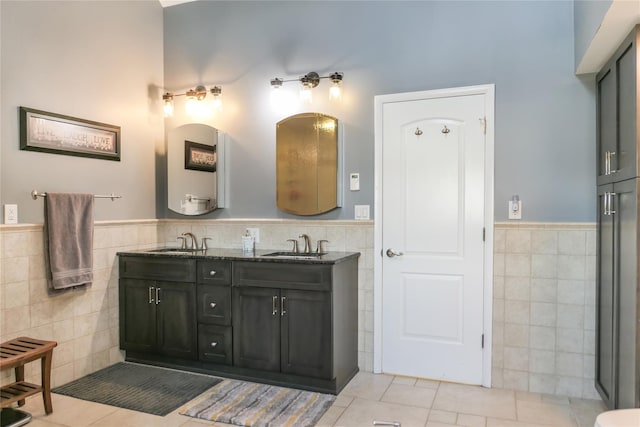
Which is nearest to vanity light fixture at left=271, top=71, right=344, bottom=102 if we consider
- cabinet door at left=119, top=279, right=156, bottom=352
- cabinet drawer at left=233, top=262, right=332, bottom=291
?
cabinet drawer at left=233, top=262, right=332, bottom=291

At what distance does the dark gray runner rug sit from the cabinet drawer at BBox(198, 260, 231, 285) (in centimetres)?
72

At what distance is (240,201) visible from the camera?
3924 millimetres

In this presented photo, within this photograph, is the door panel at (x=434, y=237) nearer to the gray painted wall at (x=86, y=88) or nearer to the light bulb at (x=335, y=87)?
the light bulb at (x=335, y=87)

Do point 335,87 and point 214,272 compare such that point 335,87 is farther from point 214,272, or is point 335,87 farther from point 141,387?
point 141,387

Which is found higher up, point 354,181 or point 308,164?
point 308,164

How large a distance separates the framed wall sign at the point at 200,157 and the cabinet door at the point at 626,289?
3.00 metres

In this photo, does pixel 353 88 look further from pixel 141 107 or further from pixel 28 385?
pixel 28 385

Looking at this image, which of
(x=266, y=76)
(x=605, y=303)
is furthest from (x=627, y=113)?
(x=266, y=76)

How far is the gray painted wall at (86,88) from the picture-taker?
2949mm

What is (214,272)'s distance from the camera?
3.36 m

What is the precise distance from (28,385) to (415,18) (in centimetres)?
362

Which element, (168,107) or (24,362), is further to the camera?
(168,107)

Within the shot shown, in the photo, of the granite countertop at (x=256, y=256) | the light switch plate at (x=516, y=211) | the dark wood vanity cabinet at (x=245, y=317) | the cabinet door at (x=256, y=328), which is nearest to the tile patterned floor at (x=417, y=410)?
the dark wood vanity cabinet at (x=245, y=317)

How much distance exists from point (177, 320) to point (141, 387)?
0.53 m
